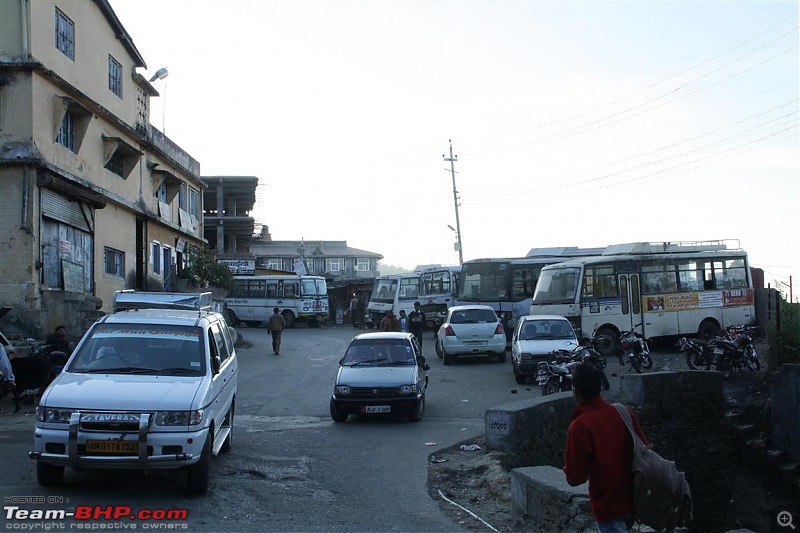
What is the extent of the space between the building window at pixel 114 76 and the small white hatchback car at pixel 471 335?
1407 cm

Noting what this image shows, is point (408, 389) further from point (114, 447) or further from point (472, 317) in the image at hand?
point (472, 317)

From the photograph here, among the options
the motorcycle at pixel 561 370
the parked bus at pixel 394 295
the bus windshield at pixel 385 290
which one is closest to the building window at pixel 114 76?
the parked bus at pixel 394 295

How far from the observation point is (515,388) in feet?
59.2

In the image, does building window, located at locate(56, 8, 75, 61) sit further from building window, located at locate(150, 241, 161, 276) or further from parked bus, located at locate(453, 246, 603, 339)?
parked bus, located at locate(453, 246, 603, 339)

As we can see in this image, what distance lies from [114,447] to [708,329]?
70.5 feet

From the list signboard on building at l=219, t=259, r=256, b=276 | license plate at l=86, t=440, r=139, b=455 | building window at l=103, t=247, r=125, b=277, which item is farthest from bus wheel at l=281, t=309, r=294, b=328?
license plate at l=86, t=440, r=139, b=455

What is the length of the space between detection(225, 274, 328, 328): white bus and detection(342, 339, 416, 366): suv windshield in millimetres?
29075

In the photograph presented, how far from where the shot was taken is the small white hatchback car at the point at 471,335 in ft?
75.0

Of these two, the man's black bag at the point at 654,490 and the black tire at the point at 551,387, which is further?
the black tire at the point at 551,387

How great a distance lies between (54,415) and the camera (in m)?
7.49

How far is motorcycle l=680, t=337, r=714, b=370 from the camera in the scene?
722 inches

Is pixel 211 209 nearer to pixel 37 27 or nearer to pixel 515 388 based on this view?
pixel 37 27

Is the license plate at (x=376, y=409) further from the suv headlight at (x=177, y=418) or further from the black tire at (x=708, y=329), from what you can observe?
the black tire at (x=708, y=329)

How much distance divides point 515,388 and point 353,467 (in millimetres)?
8900
